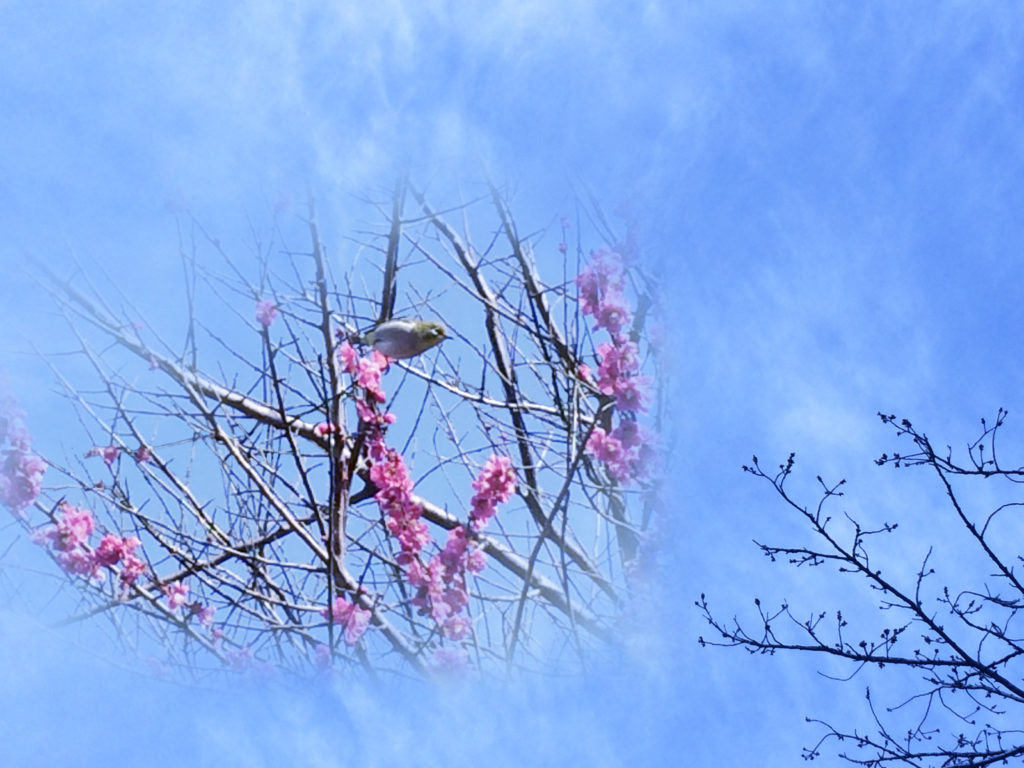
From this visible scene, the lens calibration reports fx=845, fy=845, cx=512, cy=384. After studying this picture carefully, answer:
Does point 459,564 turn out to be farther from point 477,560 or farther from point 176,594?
point 176,594

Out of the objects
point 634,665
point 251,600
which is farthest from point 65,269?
point 634,665

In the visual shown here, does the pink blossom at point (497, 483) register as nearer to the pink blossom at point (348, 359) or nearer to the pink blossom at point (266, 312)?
the pink blossom at point (348, 359)

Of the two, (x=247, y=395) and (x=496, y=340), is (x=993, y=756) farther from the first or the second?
(x=247, y=395)

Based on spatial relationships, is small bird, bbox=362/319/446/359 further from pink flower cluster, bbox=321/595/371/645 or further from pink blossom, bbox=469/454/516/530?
pink flower cluster, bbox=321/595/371/645

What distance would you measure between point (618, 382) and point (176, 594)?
1020 mm

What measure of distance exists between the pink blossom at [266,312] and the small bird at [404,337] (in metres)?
0.19

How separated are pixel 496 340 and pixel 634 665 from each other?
0.73 metres

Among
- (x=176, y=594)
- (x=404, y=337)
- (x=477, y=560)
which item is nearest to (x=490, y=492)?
(x=477, y=560)

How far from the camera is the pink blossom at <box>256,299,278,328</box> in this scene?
1670 millimetres

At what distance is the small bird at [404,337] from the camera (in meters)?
1.68

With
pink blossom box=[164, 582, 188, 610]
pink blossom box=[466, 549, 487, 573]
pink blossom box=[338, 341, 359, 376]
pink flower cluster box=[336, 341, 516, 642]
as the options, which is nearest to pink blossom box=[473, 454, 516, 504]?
pink flower cluster box=[336, 341, 516, 642]

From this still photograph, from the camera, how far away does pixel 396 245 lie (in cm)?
174

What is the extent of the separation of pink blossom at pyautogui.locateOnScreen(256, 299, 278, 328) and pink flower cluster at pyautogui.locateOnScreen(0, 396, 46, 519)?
1.74ft

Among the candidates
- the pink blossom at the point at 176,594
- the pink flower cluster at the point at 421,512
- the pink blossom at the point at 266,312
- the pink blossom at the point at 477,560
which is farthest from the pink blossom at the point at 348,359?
the pink blossom at the point at 176,594
